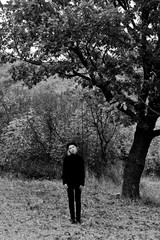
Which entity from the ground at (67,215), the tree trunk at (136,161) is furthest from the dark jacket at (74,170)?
the tree trunk at (136,161)

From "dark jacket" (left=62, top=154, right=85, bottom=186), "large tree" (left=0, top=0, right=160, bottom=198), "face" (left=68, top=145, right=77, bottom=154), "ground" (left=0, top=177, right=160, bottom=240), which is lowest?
"ground" (left=0, top=177, right=160, bottom=240)

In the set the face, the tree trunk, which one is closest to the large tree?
the tree trunk

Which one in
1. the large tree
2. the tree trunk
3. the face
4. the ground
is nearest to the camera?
the ground

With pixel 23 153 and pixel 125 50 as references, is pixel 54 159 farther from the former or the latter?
pixel 125 50

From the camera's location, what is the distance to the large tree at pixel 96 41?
10.2 meters

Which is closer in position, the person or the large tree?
the person

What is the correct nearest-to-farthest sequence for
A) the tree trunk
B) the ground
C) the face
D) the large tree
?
the ground, the face, the large tree, the tree trunk

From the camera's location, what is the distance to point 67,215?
425 inches

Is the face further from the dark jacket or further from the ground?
the ground

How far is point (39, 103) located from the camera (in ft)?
77.3

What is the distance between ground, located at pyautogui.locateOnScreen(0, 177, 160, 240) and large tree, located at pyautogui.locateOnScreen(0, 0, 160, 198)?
2.96 m

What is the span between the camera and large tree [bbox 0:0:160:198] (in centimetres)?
1020

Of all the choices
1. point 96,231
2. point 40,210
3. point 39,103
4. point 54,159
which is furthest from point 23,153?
point 96,231

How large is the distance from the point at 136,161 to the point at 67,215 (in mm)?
4337
